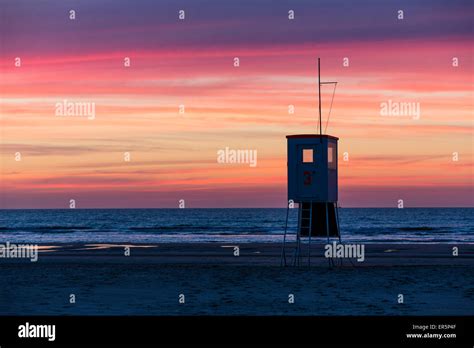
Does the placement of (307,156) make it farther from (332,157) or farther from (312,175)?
(332,157)

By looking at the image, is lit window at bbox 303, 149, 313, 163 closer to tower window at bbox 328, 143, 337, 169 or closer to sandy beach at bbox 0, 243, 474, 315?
tower window at bbox 328, 143, 337, 169

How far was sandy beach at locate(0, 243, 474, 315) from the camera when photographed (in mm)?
17469

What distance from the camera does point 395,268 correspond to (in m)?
25.8

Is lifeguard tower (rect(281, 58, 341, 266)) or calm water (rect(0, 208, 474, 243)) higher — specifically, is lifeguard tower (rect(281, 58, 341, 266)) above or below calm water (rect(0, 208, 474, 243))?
above

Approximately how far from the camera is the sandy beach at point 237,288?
1747 centimetres

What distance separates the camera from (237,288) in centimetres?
2086
